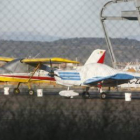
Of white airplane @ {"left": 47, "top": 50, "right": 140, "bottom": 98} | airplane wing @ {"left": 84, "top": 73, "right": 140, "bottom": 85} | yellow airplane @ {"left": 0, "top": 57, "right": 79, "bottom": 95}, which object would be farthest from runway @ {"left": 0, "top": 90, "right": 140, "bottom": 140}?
yellow airplane @ {"left": 0, "top": 57, "right": 79, "bottom": 95}

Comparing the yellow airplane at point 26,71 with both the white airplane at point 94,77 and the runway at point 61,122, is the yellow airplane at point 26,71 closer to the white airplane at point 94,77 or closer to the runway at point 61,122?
the white airplane at point 94,77

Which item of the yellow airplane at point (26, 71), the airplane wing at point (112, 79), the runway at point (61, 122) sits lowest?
the runway at point (61, 122)

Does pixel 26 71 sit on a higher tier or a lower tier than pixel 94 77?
higher

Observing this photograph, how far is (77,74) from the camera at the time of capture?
2844cm

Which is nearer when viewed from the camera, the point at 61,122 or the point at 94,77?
the point at 61,122

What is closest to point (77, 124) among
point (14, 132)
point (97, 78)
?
point (14, 132)

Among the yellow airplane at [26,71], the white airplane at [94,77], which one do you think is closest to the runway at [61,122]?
the white airplane at [94,77]

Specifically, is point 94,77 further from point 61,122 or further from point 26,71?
point 61,122

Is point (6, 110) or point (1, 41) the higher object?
point (1, 41)

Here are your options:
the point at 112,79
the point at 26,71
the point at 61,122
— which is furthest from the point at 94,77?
the point at 61,122

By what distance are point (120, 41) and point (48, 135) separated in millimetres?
1403

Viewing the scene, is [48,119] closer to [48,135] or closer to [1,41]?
[48,135]

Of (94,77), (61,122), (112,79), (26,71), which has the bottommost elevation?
(61,122)

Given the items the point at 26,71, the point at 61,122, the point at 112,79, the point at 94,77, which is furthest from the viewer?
the point at 26,71
